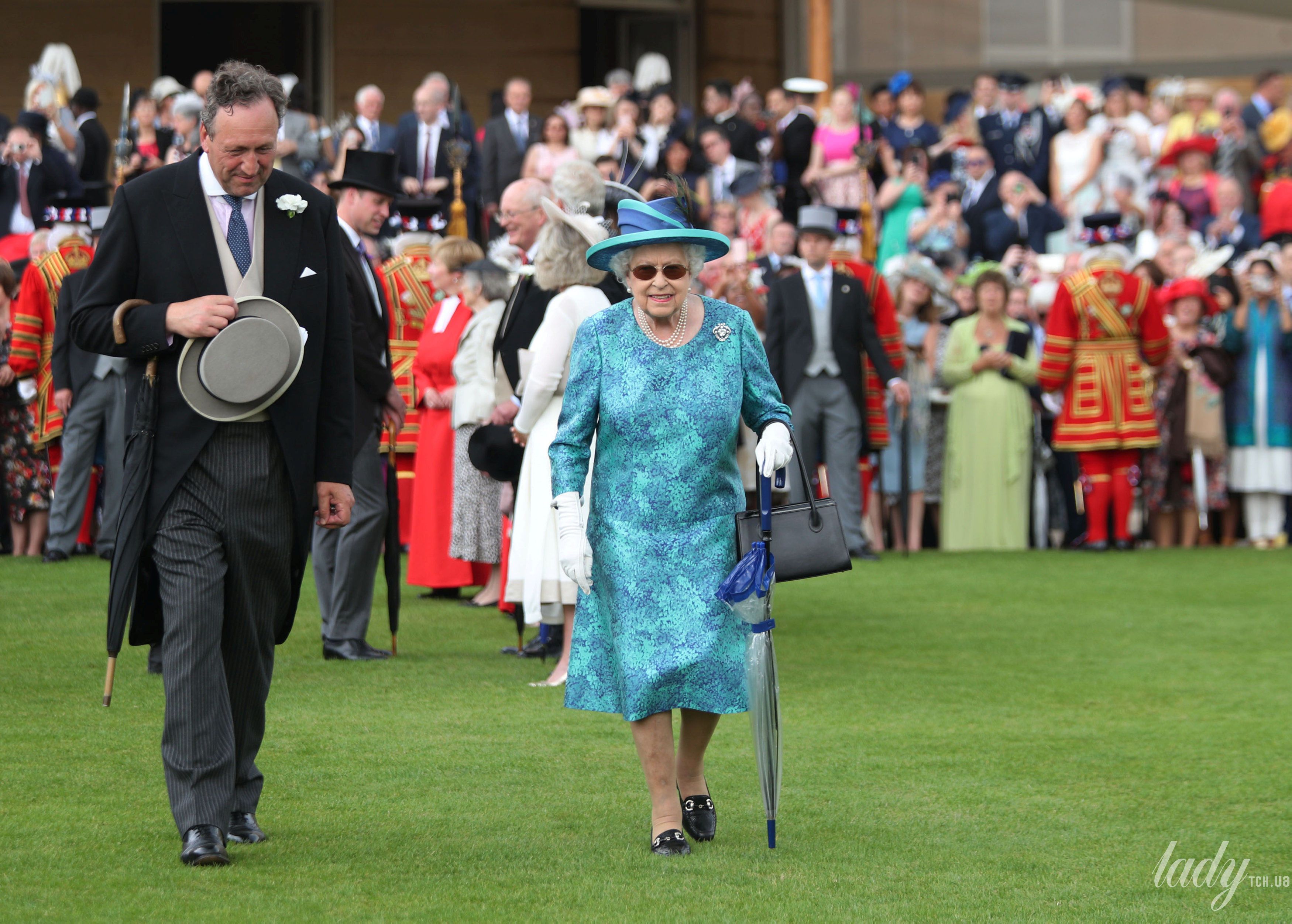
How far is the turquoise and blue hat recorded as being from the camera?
5.17 meters

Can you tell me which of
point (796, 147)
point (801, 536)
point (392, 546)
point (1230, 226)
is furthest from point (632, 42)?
point (801, 536)

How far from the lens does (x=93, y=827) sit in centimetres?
527

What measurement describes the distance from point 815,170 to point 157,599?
517 inches

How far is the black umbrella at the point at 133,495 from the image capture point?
15.9 feet

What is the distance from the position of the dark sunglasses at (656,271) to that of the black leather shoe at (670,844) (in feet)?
4.99

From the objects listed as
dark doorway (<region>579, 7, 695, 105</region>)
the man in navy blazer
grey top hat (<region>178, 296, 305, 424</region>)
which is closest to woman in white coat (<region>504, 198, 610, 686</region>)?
grey top hat (<region>178, 296, 305, 424</region>)

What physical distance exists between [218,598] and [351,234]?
3938 millimetres

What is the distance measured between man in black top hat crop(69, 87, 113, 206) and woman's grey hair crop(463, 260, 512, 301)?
7.96 meters

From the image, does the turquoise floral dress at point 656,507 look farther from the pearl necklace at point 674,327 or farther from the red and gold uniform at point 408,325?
the red and gold uniform at point 408,325

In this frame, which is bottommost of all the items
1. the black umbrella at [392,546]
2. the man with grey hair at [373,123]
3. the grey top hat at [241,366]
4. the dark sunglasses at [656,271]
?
the black umbrella at [392,546]

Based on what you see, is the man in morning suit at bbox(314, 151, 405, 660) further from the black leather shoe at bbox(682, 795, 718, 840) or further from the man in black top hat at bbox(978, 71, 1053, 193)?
the man in black top hat at bbox(978, 71, 1053, 193)

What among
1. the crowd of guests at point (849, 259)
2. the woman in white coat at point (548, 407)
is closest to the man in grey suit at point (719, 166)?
the crowd of guests at point (849, 259)

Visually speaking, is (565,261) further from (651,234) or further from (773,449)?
(773,449)

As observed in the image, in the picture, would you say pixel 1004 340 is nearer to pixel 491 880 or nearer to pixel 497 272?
pixel 497 272
